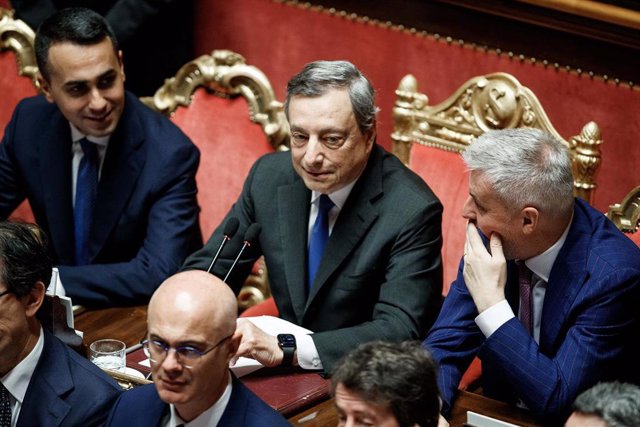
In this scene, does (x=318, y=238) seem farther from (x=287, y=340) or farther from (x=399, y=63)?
(x=399, y=63)

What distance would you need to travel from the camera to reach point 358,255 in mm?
3223

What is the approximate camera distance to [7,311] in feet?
8.77

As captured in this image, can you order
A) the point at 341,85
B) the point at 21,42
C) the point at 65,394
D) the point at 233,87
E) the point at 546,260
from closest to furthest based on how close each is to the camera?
the point at 65,394
the point at 546,260
the point at 341,85
the point at 233,87
the point at 21,42

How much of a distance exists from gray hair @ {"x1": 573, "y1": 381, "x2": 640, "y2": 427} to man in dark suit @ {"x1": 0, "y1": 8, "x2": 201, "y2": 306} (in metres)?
1.66

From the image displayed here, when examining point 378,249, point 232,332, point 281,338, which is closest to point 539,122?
point 378,249

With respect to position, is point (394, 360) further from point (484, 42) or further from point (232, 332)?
point (484, 42)

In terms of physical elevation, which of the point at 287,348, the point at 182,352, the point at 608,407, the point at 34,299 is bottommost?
the point at 287,348

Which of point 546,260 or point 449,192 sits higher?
point 546,260

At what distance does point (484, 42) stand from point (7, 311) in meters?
2.22

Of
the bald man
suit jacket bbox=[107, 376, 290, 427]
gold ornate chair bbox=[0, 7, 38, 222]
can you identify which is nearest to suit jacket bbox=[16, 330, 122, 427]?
suit jacket bbox=[107, 376, 290, 427]

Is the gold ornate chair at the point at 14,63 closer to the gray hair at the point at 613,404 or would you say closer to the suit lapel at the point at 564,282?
the suit lapel at the point at 564,282

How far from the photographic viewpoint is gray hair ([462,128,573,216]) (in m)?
2.79

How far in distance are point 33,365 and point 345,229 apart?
36.8 inches

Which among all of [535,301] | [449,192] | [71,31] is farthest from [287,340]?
[71,31]
